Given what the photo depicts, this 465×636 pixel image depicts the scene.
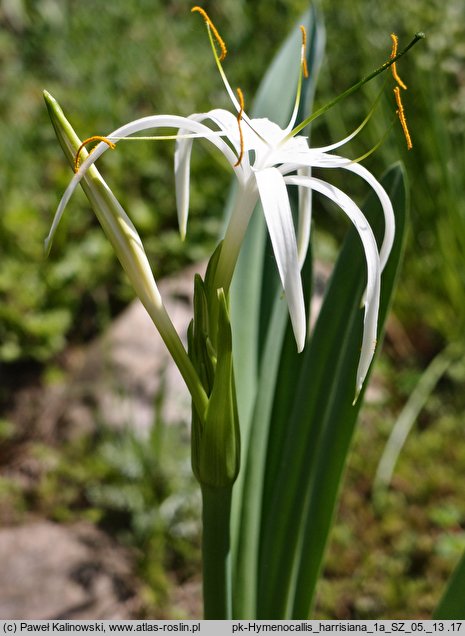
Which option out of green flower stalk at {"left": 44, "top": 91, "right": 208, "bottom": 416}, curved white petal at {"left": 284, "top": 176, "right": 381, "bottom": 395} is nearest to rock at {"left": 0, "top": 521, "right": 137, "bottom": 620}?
green flower stalk at {"left": 44, "top": 91, "right": 208, "bottom": 416}

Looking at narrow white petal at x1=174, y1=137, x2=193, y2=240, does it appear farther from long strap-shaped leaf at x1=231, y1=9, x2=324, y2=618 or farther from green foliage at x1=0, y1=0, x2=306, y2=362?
green foliage at x1=0, y1=0, x2=306, y2=362

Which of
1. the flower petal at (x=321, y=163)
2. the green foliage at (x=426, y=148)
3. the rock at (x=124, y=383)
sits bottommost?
the flower petal at (x=321, y=163)

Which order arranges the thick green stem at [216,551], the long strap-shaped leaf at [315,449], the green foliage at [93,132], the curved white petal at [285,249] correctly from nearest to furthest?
the curved white petal at [285,249] < the thick green stem at [216,551] < the long strap-shaped leaf at [315,449] < the green foliage at [93,132]

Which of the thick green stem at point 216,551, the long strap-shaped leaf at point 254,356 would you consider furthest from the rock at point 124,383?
the thick green stem at point 216,551

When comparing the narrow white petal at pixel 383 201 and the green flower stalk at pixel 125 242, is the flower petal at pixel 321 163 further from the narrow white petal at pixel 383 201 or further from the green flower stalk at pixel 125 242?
the green flower stalk at pixel 125 242

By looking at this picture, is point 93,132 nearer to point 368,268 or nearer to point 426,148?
point 426,148

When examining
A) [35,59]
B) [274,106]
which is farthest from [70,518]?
[35,59]
